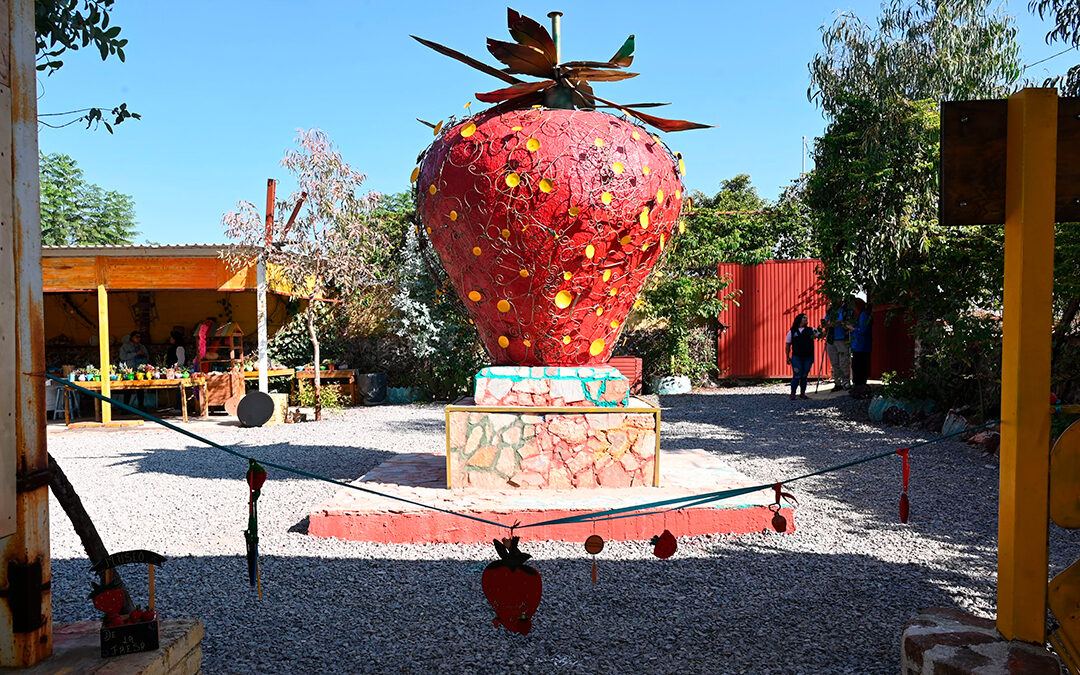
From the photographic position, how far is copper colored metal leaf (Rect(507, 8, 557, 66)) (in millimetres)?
4254

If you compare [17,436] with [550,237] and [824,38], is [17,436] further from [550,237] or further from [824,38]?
[824,38]

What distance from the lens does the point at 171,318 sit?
13695mm

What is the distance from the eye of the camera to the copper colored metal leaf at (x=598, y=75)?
4.47 m

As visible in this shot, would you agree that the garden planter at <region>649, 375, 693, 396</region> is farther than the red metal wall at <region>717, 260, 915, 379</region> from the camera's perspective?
No

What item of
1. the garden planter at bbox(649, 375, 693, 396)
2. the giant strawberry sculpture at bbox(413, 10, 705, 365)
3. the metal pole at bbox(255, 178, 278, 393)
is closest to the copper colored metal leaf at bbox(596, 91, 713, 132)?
the giant strawberry sculpture at bbox(413, 10, 705, 365)

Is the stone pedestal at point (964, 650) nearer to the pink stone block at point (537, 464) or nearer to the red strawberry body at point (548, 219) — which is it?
the pink stone block at point (537, 464)

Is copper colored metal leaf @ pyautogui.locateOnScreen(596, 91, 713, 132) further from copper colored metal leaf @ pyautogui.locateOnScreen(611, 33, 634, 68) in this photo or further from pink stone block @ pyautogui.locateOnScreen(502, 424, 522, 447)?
pink stone block @ pyautogui.locateOnScreen(502, 424, 522, 447)

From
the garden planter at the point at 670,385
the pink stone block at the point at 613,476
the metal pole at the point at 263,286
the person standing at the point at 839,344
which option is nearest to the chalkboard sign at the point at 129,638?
the pink stone block at the point at 613,476

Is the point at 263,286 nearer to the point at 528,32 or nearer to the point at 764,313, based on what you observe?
the point at 528,32

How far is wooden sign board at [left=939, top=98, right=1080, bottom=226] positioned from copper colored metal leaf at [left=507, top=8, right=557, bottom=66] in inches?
112

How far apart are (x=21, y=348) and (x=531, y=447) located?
3064mm

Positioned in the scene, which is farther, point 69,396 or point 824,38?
point 824,38

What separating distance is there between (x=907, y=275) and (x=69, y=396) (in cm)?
1188

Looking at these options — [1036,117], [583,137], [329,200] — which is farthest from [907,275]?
[329,200]
